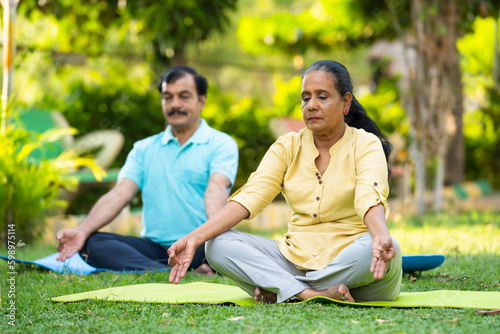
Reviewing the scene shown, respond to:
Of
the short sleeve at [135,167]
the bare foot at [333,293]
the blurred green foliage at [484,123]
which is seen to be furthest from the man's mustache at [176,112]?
the blurred green foliage at [484,123]

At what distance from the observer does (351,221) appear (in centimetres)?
300

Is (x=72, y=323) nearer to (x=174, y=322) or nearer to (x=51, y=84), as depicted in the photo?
(x=174, y=322)

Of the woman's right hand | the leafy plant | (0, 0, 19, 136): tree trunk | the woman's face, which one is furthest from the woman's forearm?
(0, 0, 19, 136): tree trunk

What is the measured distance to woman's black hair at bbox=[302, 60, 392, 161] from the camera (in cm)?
300

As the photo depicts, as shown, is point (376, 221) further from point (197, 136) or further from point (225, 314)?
point (197, 136)

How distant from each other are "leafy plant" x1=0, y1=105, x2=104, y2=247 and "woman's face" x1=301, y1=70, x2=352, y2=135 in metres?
3.29

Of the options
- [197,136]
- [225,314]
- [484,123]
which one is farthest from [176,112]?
[484,123]

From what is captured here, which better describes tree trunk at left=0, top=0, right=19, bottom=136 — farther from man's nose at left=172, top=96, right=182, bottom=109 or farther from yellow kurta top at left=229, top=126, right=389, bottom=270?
yellow kurta top at left=229, top=126, right=389, bottom=270

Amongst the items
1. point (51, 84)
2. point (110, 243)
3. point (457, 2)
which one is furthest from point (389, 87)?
point (110, 243)

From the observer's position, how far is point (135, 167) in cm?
462

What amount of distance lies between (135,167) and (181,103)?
59cm

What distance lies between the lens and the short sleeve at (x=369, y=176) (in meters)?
2.78

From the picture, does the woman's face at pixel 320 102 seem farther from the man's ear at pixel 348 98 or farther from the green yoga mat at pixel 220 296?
the green yoga mat at pixel 220 296

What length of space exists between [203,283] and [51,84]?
9.23 meters
